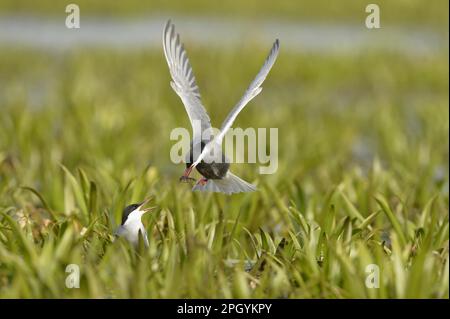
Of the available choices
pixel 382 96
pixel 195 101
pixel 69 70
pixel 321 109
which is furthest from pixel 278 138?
pixel 69 70

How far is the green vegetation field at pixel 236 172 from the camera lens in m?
3.71

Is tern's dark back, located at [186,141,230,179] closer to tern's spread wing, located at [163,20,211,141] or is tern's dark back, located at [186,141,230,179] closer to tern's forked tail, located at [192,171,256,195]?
tern's forked tail, located at [192,171,256,195]

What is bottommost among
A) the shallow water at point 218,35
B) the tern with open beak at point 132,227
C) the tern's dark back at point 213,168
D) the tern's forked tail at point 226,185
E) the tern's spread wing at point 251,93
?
the tern with open beak at point 132,227

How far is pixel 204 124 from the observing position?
12.7ft

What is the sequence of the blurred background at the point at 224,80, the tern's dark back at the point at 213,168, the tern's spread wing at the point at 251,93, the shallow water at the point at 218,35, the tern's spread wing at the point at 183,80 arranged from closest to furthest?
the tern's spread wing at the point at 251,93, the tern's dark back at the point at 213,168, the tern's spread wing at the point at 183,80, the blurred background at the point at 224,80, the shallow water at the point at 218,35

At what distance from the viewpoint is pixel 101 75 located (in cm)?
1227

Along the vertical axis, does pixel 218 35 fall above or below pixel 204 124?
above

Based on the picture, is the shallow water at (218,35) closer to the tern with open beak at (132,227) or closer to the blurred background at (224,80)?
the blurred background at (224,80)

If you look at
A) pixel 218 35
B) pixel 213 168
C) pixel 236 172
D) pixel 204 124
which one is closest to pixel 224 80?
pixel 218 35

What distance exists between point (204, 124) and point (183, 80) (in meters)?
0.29

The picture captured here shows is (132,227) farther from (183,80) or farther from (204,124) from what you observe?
(183,80)

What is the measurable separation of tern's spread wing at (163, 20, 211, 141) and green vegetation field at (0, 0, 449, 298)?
Answer: 555mm

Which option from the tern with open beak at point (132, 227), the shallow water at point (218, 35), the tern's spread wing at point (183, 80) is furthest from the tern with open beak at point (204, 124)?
the shallow water at point (218, 35)

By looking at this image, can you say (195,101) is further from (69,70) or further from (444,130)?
(69,70)
